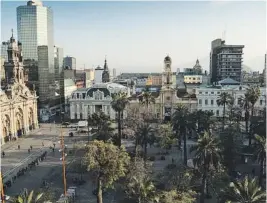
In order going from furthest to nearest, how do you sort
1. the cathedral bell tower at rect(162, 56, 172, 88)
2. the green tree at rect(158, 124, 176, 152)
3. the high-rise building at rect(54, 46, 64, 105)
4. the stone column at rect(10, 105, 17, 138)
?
the high-rise building at rect(54, 46, 64, 105) < the cathedral bell tower at rect(162, 56, 172, 88) < the stone column at rect(10, 105, 17, 138) < the green tree at rect(158, 124, 176, 152)

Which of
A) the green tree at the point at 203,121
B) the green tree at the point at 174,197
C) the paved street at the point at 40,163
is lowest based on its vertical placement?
the paved street at the point at 40,163

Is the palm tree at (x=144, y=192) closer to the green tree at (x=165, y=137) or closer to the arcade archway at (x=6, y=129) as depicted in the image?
the green tree at (x=165, y=137)

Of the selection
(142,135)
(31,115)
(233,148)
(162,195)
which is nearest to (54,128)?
(31,115)

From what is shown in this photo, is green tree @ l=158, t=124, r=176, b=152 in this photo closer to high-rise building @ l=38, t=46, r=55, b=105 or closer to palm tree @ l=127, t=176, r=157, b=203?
palm tree @ l=127, t=176, r=157, b=203

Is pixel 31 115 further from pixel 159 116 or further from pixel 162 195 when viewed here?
pixel 162 195

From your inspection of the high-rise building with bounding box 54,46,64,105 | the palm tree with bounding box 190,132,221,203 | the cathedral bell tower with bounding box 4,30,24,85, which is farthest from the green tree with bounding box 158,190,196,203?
the high-rise building with bounding box 54,46,64,105

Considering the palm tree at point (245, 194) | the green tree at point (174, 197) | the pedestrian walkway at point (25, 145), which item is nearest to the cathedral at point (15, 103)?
the pedestrian walkway at point (25, 145)

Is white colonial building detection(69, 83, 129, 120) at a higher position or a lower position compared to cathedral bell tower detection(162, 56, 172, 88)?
lower

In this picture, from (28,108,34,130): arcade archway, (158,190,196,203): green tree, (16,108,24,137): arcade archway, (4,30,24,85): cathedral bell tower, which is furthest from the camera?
(28,108,34,130): arcade archway
